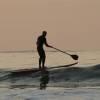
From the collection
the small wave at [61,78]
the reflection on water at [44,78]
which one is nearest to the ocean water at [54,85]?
the small wave at [61,78]

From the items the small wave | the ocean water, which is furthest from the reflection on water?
the small wave

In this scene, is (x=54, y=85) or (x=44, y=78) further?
(x=44, y=78)

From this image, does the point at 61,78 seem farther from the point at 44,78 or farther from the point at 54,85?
the point at 54,85

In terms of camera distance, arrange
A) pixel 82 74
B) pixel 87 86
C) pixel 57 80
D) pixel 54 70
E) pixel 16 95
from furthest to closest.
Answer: pixel 54 70 → pixel 82 74 → pixel 57 80 → pixel 87 86 → pixel 16 95

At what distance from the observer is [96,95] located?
26.0 m

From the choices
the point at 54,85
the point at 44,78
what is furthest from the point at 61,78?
the point at 54,85

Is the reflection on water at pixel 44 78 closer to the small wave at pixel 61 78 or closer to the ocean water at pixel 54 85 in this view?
the ocean water at pixel 54 85

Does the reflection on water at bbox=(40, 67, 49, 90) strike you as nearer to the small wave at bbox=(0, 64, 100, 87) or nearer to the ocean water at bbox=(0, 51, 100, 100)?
the ocean water at bbox=(0, 51, 100, 100)

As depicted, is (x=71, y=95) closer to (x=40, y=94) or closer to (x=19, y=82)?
(x=40, y=94)

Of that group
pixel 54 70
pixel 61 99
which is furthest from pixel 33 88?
pixel 54 70

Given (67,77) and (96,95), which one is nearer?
(96,95)

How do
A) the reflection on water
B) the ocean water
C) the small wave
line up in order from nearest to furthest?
the ocean water
the reflection on water
the small wave

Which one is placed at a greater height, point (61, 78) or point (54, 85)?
point (61, 78)

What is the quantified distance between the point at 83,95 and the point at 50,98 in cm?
203
